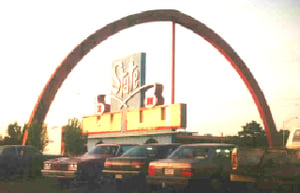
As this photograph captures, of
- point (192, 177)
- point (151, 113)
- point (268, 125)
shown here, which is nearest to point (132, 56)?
point (151, 113)

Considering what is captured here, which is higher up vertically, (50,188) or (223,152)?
(223,152)

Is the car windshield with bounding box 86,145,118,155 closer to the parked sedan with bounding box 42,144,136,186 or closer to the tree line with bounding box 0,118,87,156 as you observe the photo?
the parked sedan with bounding box 42,144,136,186

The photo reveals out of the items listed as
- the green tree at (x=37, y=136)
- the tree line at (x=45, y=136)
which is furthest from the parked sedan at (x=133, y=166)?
the green tree at (x=37, y=136)

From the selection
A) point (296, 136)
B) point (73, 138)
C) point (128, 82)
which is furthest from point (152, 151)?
point (128, 82)

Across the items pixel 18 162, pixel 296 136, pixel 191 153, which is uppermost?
pixel 296 136

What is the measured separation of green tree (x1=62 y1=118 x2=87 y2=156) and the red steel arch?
274 cm

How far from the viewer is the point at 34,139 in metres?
40.5

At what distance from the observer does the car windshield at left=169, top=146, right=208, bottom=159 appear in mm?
13172

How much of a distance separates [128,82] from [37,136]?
409 inches

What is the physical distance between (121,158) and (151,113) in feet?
85.4

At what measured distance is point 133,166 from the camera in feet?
48.4

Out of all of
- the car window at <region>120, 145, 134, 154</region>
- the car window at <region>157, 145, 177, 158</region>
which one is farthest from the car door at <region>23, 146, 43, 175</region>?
the car window at <region>157, 145, 177, 158</region>

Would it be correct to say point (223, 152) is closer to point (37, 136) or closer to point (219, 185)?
point (219, 185)

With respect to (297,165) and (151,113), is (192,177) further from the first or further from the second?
(151,113)
